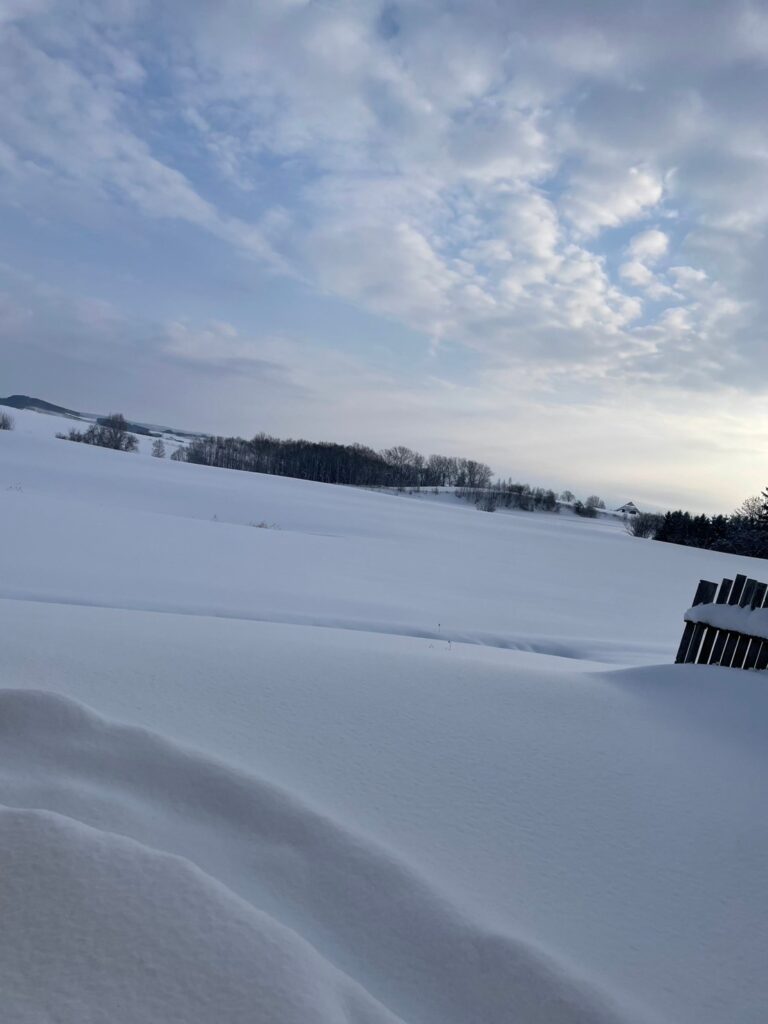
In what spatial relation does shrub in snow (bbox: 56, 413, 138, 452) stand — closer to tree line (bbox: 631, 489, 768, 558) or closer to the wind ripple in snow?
tree line (bbox: 631, 489, 768, 558)

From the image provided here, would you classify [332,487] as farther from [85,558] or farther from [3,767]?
[3,767]

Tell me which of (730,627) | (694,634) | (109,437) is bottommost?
(109,437)

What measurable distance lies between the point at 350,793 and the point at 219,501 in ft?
80.4

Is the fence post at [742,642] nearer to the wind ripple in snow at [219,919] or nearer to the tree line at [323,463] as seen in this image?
the wind ripple in snow at [219,919]

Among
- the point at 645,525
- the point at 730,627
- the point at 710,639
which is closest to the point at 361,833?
the point at 730,627

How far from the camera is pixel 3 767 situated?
2223 mm

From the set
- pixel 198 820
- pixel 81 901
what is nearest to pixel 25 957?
pixel 81 901

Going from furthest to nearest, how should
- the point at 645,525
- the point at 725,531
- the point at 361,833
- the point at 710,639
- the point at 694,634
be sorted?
the point at 645,525 → the point at 725,531 → the point at 694,634 → the point at 710,639 → the point at 361,833

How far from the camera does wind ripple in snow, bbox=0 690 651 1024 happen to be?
4.57ft

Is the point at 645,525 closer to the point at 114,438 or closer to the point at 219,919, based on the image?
the point at 114,438

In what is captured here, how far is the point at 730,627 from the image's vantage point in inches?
190

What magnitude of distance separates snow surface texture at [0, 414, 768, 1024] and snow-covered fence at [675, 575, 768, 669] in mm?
434

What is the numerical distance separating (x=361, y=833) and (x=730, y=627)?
3.75 metres

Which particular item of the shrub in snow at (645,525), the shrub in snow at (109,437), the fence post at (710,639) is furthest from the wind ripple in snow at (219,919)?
the shrub in snow at (645,525)
